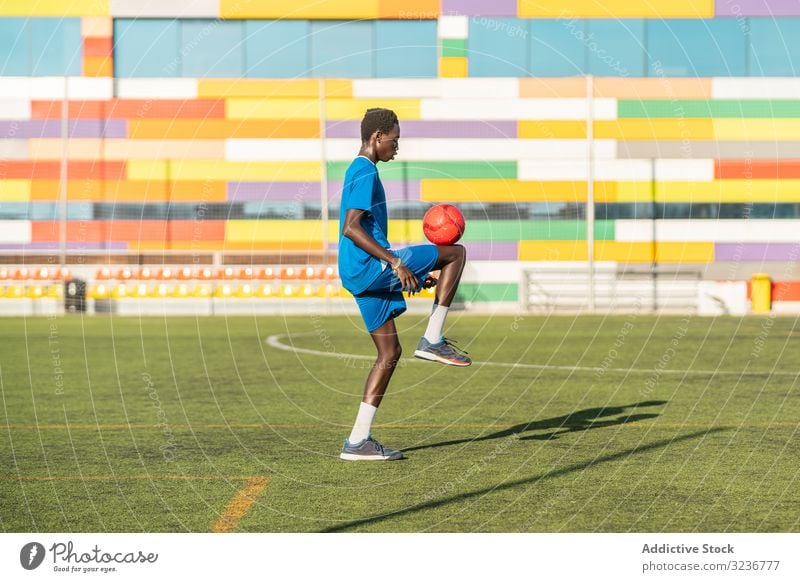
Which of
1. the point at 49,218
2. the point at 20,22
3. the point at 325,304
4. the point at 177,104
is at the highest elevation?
the point at 20,22

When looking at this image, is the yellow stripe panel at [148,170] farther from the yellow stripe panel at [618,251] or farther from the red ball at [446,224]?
the red ball at [446,224]

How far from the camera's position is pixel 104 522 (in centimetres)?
700

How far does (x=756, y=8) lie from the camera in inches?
1539

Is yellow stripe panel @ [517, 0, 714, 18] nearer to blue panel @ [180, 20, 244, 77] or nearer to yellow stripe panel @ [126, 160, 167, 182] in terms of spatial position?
blue panel @ [180, 20, 244, 77]

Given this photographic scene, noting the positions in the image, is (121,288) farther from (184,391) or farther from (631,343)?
(184,391)

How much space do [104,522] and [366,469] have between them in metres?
2.23

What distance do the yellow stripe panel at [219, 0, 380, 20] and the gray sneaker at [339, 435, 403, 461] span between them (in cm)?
3123

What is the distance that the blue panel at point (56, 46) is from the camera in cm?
4044

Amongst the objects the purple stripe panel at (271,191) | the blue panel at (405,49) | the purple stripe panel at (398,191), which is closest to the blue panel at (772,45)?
the blue panel at (405,49)

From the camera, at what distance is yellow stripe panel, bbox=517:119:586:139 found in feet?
131

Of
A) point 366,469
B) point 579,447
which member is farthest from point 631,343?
point 366,469

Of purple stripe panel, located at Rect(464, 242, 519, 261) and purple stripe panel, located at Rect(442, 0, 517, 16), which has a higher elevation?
A: purple stripe panel, located at Rect(442, 0, 517, 16)

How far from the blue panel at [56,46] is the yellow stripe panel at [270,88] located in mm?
4303

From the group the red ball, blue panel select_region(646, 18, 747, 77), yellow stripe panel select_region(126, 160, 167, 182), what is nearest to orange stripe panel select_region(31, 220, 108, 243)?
yellow stripe panel select_region(126, 160, 167, 182)
